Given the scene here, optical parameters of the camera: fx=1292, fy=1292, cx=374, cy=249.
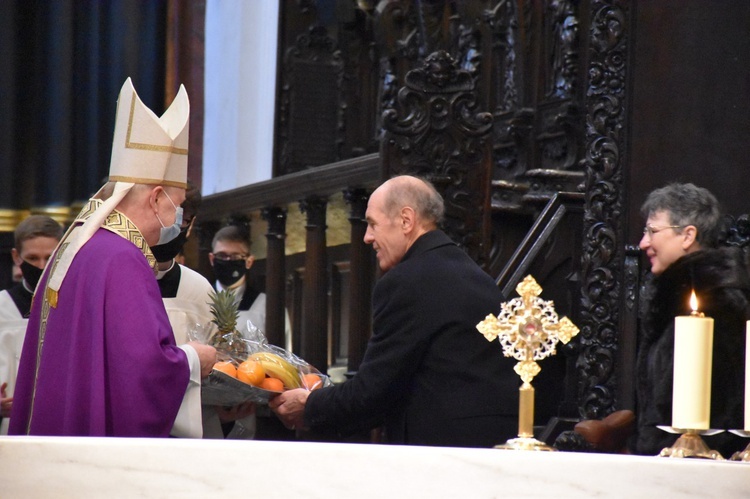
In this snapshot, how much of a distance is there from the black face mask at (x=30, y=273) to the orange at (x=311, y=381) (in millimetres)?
1482

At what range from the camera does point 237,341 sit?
454 cm

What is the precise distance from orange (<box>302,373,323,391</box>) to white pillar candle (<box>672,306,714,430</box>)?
2.46 metres

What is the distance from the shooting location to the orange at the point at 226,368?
4301 mm

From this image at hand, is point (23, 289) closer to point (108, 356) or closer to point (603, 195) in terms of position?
point (108, 356)

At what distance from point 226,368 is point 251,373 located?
0.12 m

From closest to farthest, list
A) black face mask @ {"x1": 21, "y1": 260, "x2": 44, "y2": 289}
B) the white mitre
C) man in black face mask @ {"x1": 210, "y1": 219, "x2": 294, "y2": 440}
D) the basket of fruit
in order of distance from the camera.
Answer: the white mitre
the basket of fruit
black face mask @ {"x1": 21, "y1": 260, "x2": 44, "y2": 289}
man in black face mask @ {"x1": 210, "y1": 219, "x2": 294, "y2": 440}

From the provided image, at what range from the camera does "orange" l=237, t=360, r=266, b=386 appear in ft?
14.4

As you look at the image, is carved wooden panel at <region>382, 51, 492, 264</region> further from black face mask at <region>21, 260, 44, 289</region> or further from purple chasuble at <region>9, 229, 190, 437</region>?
purple chasuble at <region>9, 229, 190, 437</region>

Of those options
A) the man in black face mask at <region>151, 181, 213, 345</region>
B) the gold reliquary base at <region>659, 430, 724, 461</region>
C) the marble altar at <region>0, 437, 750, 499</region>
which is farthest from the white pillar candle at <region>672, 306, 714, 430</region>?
the man in black face mask at <region>151, 181, 213, 345</region>

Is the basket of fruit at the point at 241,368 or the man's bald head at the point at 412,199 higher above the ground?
the man's bald head at the point at 412,199

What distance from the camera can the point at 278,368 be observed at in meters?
4.54

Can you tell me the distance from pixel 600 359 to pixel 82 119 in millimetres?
6481

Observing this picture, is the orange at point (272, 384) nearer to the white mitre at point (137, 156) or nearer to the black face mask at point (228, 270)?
the white mitre at point (137, 156)

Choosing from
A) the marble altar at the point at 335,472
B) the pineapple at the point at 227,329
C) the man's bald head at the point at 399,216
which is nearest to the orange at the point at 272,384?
the pineapple at the point at 227,329
